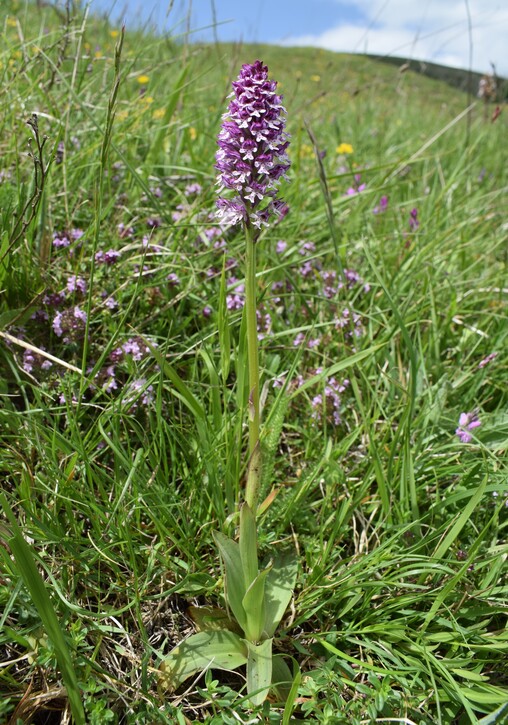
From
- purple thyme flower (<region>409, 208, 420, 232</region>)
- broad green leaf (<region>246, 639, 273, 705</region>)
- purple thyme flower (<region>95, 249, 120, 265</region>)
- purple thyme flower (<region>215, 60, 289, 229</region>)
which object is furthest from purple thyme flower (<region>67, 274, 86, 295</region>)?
purple thyme flower (<region>409, 208, 420, 232</region>)

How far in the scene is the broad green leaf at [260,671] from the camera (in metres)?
1.55

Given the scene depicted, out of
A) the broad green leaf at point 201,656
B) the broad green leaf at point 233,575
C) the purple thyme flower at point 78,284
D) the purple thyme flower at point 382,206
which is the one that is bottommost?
the broad green leaf at point 201,656

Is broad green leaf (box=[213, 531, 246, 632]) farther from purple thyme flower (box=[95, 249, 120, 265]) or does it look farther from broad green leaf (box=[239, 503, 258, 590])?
purple thyme flower (box=[95, 249, 120, 265])

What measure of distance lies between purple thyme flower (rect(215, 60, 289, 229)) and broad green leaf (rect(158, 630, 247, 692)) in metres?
1.23

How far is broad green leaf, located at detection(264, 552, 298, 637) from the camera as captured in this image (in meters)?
1.71

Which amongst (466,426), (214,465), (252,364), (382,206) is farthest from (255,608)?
(382,206)

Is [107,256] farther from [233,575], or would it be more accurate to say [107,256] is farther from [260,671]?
[260,671]

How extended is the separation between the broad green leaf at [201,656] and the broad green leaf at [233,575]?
3.5 inches

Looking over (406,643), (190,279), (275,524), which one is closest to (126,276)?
(190,279)

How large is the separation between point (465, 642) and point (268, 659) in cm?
60

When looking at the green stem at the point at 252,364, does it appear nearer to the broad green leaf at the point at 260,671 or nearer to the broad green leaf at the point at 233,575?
the broad green leaf at the point at 233,575

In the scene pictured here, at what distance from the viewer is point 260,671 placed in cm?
157

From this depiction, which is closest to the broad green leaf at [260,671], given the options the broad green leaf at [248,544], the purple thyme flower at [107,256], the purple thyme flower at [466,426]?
the broad green leaf at [248,544]

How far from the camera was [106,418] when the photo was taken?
76.3 inches
